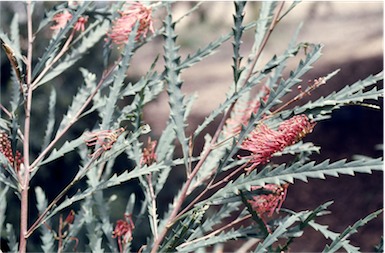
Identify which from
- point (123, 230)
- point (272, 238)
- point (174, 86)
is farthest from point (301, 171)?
point (123, 230)

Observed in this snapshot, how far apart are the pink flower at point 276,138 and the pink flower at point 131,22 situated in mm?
220

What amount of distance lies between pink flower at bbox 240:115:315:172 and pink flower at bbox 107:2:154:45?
220 mm

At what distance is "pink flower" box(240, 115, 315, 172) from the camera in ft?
2.12

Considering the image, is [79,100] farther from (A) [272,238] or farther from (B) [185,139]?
(A) [272,238]

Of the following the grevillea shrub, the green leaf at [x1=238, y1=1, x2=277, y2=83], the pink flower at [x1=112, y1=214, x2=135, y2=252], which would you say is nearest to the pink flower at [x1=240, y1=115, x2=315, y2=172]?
the grevillea shrub

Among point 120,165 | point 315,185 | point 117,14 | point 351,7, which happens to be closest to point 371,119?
point 315,185

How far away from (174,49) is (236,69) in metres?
0.07

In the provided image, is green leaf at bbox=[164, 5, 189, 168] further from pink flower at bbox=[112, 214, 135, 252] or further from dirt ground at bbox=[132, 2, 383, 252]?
dirt ground at bbox=[132, 2, 383, 252]

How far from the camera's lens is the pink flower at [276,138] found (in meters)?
0.65

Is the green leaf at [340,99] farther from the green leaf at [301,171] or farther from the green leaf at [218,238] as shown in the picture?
the green leaf at [218,238]

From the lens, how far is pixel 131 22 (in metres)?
0.78

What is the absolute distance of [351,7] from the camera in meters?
9.37

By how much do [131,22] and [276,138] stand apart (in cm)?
25

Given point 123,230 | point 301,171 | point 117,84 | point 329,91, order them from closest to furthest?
point 301,171 → point 117,84 → point 123,230 → point 329,91
